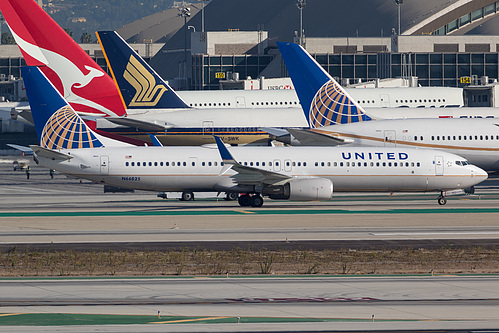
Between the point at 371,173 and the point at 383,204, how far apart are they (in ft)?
10.4

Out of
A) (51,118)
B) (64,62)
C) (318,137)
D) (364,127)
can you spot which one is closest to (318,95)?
(318,137)

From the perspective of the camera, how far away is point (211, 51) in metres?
137

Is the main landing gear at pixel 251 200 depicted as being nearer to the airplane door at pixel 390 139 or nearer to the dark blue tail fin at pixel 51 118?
the dark blue tail fin at pixel 51 118

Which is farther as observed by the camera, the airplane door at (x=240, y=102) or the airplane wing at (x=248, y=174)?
the airplane door at (x=240, y=102)

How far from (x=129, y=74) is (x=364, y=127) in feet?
70.0

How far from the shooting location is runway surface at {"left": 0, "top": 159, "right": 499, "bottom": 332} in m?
23.1

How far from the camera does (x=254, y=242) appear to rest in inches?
1444

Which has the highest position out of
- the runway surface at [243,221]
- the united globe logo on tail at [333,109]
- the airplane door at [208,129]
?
the united globe logo on tail at [333,109]

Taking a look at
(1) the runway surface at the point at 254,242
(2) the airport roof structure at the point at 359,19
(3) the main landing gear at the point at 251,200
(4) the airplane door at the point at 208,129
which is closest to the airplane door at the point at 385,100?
(1) the runway surface at the point at 254,242

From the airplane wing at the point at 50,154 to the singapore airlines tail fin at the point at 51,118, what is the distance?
1.17 metres

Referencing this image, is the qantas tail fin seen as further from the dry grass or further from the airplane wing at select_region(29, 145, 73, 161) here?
the dry grass

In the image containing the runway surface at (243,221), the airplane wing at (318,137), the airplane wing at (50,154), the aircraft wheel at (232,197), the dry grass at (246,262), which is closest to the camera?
the dry grass at (246,262)

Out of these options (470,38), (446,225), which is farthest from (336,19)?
(446,225)

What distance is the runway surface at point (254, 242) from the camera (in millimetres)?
23078
